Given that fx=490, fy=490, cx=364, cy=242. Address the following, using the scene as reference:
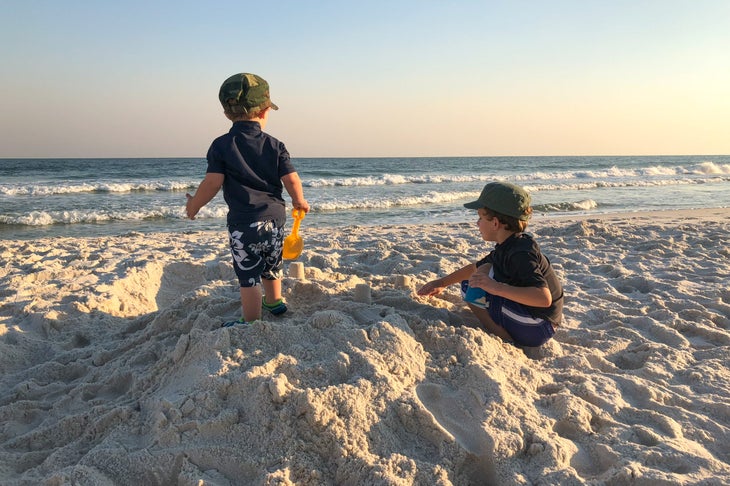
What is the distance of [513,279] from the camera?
9.23 ft

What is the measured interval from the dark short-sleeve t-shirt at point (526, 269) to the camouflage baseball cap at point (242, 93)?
166 centimetres

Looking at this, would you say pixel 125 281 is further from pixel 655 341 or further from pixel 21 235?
pixel 21 235

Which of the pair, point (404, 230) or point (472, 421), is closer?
point (472, 421)

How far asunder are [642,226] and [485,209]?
243 inches

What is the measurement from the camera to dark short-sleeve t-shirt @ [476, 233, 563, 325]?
273 cm

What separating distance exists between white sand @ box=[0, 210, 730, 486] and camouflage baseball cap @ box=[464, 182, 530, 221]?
0.71 meters

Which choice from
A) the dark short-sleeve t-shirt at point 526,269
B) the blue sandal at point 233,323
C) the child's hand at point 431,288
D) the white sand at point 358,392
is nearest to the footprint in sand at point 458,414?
the white sand at point 358,392

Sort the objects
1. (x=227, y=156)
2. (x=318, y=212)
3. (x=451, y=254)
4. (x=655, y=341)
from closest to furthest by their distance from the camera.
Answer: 1. (x=227, y=156)
2. (x=655, y=341)
3. (x=451, y=254)
4. (x=318, y=212)

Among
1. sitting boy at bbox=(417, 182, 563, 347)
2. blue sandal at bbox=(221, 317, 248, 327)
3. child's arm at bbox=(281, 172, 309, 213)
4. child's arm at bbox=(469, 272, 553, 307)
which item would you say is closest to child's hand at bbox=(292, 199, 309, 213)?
child's arm at bbox=(281, 172, 309, 213)

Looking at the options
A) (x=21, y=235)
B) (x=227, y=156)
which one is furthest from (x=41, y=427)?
(x=21, y=235)

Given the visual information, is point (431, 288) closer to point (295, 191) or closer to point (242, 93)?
point (295, 191)

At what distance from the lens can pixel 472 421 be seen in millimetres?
2146

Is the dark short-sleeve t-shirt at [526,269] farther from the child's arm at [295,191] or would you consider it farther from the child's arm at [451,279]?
the child's arm at [295,191]

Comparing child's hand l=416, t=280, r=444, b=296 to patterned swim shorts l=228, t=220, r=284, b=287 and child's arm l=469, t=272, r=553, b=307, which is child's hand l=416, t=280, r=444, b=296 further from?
patterned swim shorts l=228, t=220, r=284, b=287
